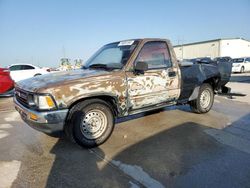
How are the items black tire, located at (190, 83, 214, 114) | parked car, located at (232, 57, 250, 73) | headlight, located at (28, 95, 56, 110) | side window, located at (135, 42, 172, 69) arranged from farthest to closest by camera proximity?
parked car, located at (232, 57, 250, 73)
black tire, located at (190, 83, 214, 114)
side window, located at (135, 42, 172, 69)
headlight, located at (28, 95, 56, 110)

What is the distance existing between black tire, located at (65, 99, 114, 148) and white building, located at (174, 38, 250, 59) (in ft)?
163

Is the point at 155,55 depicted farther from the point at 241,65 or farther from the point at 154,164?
the point at 241,65

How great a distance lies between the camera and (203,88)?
19.3 ft

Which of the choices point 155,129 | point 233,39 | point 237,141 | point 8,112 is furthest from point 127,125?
point 233,39

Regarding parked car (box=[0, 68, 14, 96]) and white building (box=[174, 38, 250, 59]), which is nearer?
parked car (box=[0, 68, 14, 96])

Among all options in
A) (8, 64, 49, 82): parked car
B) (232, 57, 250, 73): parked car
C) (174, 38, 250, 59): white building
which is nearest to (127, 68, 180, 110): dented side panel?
(8, 64, 49, 82): parked car

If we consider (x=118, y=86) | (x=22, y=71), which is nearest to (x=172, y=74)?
(x=118, y=86)

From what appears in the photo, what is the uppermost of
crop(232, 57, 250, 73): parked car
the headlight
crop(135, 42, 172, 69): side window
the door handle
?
crop(135, 42, 172, 69): side window

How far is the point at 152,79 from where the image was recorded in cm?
446

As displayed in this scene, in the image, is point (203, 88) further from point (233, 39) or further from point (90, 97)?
point (233, 39)

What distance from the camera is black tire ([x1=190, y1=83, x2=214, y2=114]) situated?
5.81 m

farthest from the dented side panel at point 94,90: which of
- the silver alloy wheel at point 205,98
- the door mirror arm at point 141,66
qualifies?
the silver alloy wheel at point 205,98

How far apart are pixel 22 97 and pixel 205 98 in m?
4.61

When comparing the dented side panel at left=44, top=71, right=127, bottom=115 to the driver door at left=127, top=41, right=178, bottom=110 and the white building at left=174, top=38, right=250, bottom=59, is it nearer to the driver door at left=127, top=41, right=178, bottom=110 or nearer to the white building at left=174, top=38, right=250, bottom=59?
the driver door at left=127, top=41, right=178, bottom=110
